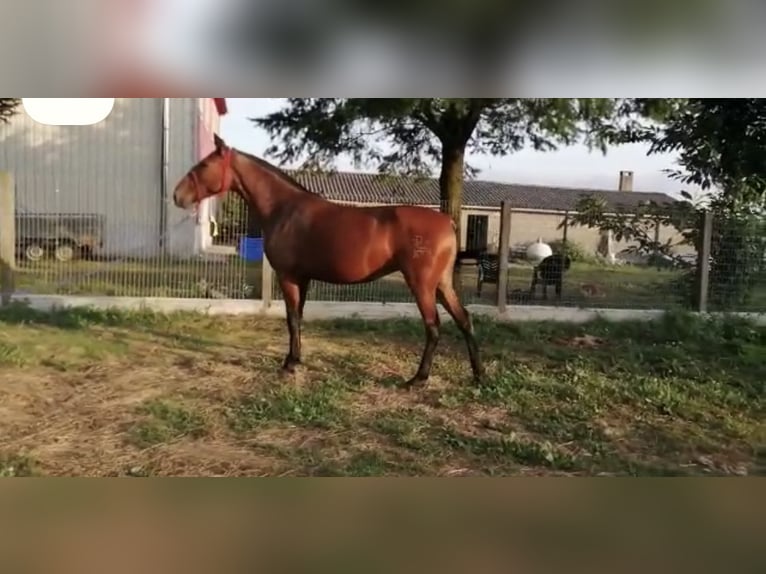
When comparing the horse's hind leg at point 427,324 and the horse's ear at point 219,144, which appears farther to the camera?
the horse's hind leg at point 427,324

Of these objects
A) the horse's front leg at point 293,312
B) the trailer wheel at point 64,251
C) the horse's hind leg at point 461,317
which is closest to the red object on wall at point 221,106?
the horse's front leg at point 293,312

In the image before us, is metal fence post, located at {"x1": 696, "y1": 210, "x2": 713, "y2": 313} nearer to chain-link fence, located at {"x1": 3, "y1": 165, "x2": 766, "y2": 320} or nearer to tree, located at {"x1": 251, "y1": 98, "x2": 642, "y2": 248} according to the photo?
chain-link fence, located at {"x1": 3, "y1": 165, "x2": 766, "y2": 320}

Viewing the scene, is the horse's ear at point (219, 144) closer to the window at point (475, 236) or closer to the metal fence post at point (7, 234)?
the metal fence post at point (7, 234)

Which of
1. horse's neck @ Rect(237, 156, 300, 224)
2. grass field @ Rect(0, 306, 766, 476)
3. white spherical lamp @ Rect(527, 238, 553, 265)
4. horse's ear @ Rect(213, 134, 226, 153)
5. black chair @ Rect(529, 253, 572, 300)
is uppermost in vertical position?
horse's ear @ Rect(213, 134, 226, 153)

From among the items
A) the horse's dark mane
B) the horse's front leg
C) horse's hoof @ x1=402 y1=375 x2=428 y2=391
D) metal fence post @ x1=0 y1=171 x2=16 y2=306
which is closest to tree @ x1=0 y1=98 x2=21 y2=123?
metal fence post @ x1=0 y1=171 x2=16 y2=306

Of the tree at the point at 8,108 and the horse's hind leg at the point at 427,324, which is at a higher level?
the tree at the point at 8,108

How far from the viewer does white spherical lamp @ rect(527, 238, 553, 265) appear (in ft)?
10.4

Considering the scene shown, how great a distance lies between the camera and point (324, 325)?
3230mm

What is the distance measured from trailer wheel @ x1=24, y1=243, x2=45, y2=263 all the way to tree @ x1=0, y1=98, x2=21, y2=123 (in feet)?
1.86

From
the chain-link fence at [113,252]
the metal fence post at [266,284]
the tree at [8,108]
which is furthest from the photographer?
the metal fence post at [266,284]

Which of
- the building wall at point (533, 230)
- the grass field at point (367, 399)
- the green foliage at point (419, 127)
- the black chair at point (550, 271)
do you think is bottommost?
the grass field at point (367, 399)

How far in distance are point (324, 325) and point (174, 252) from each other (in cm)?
78

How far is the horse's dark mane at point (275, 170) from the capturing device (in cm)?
307
